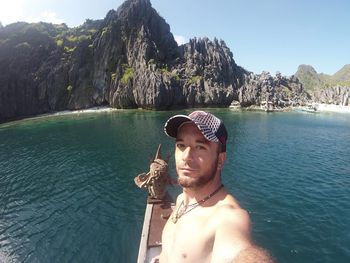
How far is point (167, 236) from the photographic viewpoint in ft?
16.4

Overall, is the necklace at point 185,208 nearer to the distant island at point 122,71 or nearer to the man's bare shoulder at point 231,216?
the man's bare shoulder at point 231,216

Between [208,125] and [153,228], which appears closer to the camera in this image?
[208,125]

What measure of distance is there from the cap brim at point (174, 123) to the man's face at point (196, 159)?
12cm

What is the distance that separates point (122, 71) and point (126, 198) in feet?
364

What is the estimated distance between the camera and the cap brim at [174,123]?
414 centimetres

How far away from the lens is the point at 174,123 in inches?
170

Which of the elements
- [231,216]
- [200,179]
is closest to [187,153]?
[200,179]

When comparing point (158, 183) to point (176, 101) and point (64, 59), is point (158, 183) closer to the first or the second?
point (176, 101)

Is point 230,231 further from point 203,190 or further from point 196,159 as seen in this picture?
point 196,159

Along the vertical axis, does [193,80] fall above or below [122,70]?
below

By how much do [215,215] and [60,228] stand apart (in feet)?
65.0

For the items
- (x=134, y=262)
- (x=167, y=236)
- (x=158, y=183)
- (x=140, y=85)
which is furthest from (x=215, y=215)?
(x=140, y=85)

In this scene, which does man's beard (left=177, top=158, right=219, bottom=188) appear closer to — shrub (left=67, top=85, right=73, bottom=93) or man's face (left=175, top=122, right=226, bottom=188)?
man's face (left=175, top=122, right=226, bottom=188)

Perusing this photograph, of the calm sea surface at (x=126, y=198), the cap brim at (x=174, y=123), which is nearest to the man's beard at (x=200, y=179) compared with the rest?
the cap brim at (x=174, y=123)
